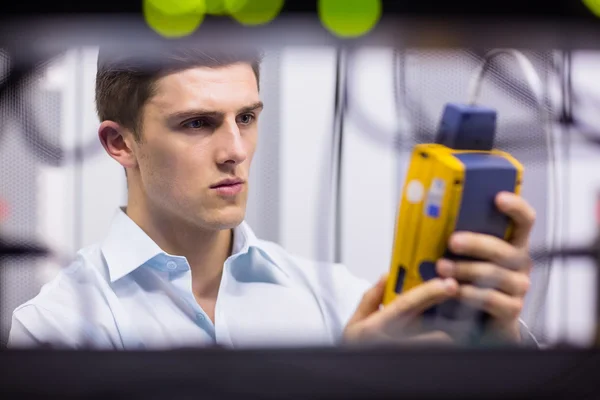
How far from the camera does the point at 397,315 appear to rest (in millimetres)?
871

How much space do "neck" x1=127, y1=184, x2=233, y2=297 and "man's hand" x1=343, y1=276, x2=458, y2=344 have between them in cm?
20

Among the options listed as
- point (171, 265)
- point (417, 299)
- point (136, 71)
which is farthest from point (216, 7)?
point (417, 299)

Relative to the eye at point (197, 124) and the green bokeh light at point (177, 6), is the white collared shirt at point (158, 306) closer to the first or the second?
the eye at point (197, 124)

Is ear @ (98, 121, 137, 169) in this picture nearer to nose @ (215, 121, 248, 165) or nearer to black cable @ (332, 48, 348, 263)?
nose @ (215, 121, 248, 165)

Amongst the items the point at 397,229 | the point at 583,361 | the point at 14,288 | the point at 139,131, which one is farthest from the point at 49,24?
the point at 583,361

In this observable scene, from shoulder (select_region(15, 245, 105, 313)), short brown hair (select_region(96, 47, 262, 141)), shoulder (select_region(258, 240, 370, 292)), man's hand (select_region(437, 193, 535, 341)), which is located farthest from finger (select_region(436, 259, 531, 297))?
shoulder (select_region(15, 245, 105, 313))

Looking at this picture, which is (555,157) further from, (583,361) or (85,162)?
(85,162)

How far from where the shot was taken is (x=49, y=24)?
2.89 feet

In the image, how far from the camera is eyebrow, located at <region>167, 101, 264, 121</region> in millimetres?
881

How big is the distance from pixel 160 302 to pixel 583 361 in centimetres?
56

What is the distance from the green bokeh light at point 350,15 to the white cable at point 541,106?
162mm

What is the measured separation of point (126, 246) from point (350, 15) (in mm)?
420

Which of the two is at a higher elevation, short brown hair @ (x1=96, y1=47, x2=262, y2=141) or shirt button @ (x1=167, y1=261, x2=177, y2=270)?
short brown hair @ (x1=96, y1=47, x2=262, y2=141)

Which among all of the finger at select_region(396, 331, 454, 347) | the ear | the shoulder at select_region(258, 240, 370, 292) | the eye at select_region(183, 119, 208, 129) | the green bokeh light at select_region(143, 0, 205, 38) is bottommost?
the finger at select_region(396, 331, 454, 347)
